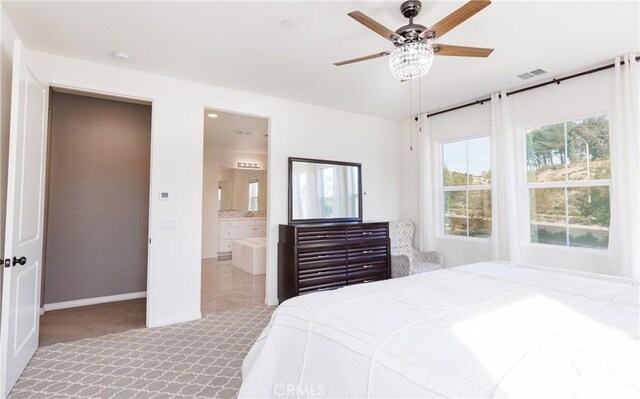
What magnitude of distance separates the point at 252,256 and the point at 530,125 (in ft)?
15.0

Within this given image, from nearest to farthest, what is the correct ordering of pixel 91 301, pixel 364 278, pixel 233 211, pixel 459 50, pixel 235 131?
pixel 459 50 → pixel 91 301 → pixel 364 278 → pixel 235 131 → pixel 233 211

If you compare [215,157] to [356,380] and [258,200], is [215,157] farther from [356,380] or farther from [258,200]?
[356,380]

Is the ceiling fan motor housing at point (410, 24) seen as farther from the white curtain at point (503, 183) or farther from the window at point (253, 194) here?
the window at point (253, 194)

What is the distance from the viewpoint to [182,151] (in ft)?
11.4

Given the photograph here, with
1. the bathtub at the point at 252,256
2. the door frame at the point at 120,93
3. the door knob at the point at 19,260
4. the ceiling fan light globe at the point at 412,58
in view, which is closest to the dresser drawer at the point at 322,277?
the door frame at the point at 120,93

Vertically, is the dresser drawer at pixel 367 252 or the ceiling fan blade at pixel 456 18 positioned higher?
the ceiling fan blade at pixel 456 18

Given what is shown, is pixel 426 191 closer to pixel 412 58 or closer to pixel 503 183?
Answer: pixel 503 183

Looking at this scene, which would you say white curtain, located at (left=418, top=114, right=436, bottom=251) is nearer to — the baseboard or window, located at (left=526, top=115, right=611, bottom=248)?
window, located at (left=526, top=115, right=611, bottom=248)

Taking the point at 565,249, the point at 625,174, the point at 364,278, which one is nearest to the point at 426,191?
the point at 364,278

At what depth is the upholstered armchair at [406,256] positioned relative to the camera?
4215 mm

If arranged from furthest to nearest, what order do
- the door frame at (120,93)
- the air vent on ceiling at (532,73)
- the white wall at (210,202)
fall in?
the white wall at (210,202) → the air vent on ceiling at (532,73) → the door frame at (120,93)

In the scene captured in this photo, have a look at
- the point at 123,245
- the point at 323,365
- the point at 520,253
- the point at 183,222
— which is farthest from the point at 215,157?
the point at 323,365

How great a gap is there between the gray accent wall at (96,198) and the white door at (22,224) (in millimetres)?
1338

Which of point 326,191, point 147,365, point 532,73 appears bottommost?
point 147,365
